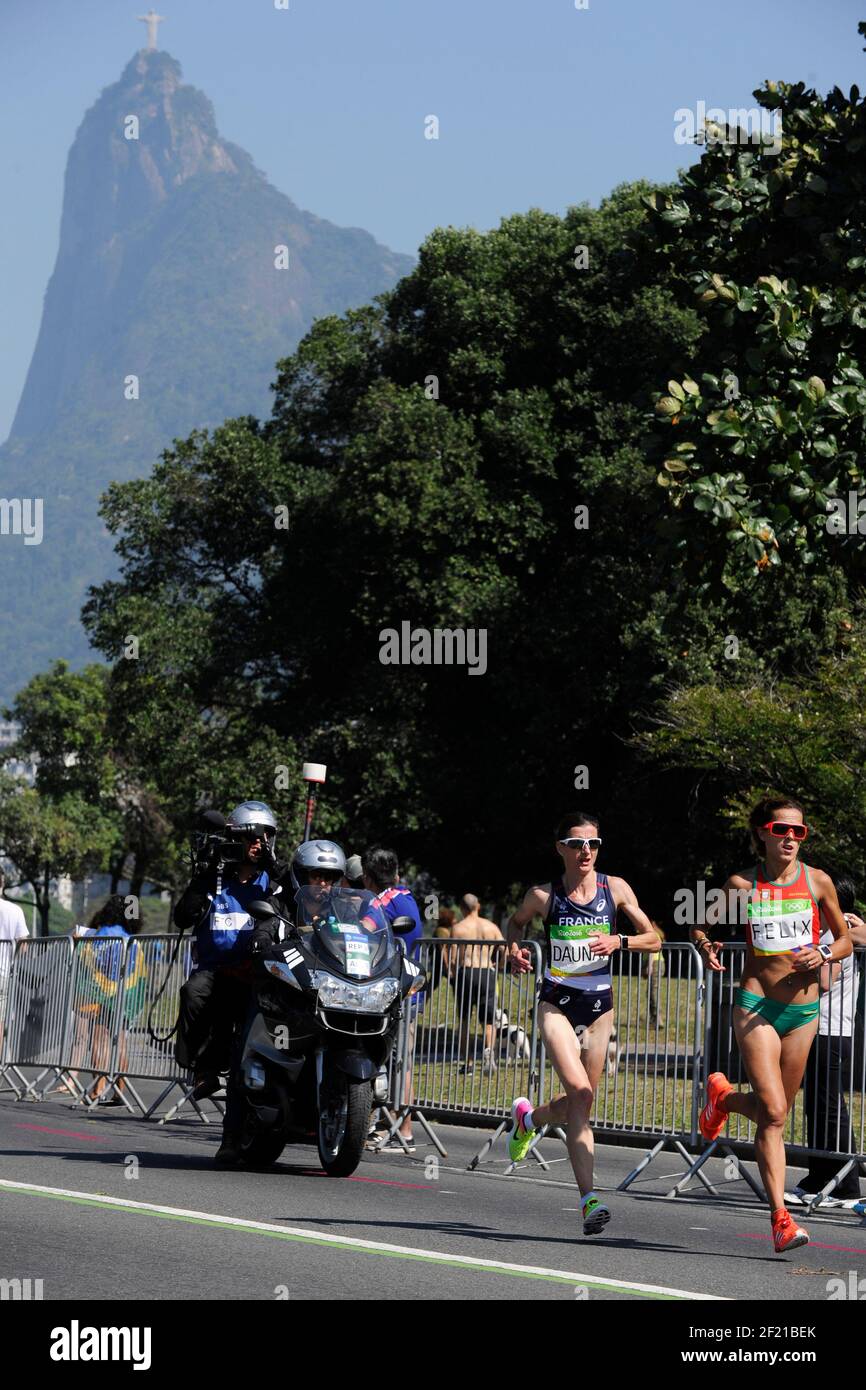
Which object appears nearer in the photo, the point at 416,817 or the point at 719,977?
the point at 719,977

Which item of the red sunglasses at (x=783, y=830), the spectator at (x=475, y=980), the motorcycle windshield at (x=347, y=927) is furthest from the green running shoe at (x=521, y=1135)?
the spectator at (x=475, y=980)

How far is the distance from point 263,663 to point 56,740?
4457 cm

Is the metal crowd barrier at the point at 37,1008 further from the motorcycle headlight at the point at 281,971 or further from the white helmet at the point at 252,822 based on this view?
the motorcycle headlight at the point at 281,971

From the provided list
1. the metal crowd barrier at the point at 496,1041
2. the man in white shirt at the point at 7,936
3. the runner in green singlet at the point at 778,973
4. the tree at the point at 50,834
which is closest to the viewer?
the runner in green singlet at the point at 778,973

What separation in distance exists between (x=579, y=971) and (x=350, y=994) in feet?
5.03

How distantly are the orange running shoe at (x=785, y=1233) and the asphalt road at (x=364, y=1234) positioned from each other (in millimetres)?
107

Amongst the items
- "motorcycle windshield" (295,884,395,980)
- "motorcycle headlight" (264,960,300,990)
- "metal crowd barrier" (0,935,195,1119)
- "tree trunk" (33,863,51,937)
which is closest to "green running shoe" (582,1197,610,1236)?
"motorcycle windshield" (295,884,395,980)

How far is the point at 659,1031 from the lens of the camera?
513 inches

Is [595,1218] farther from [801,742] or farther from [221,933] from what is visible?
[801,742]

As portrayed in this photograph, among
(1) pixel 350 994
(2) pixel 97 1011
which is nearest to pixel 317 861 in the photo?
(1) pixel 350 994

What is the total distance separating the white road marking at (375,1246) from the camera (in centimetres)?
731

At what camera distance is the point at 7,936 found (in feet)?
57.6

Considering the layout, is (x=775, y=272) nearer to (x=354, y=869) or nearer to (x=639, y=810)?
(x=354, y=869)
